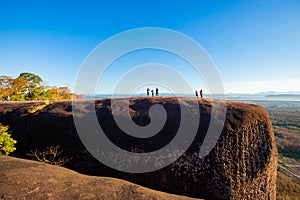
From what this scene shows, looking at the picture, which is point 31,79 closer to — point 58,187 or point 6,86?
point 6,86

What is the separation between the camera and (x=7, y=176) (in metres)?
6.82

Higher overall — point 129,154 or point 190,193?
point 129,154

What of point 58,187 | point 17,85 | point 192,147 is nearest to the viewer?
point 58,187

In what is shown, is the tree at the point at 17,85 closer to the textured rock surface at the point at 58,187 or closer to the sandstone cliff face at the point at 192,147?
the sandstone cliff face at the point at 192,147

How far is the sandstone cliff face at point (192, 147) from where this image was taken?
1277 centimetres

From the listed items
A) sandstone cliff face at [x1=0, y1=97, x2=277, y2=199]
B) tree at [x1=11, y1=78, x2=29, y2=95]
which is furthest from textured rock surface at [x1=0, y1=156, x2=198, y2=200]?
tree at [x1=11, y1=78, x2=29, y2=95]

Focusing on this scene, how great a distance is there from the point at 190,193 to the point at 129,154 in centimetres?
567

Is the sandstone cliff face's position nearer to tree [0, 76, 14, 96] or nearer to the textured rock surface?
the textured rock surface

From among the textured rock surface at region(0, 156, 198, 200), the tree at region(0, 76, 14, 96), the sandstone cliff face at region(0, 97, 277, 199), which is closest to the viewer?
the textured rock surface at region(0, 156, 198, 200)

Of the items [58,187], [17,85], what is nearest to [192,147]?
[58,187]

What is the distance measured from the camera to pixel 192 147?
1366 centimetres

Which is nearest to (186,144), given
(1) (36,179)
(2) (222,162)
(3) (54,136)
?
(2) (222,162)

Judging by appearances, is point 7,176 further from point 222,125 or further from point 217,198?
point 222,125

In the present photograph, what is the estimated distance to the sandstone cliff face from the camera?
503 inches
